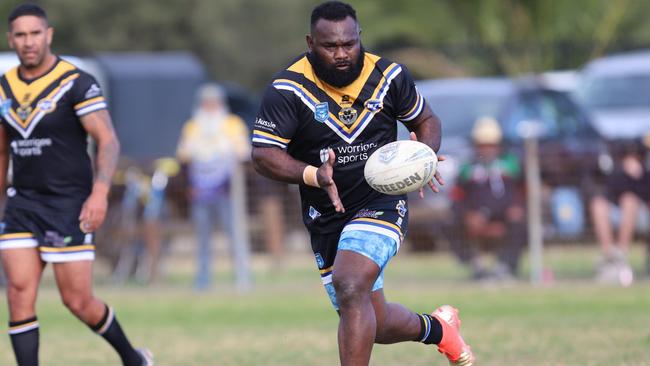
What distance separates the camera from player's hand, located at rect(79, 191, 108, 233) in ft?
28.3

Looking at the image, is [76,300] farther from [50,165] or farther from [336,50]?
[336,50]

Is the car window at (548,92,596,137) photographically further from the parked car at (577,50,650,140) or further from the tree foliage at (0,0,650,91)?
the tree foliage at (0,0,650,91)

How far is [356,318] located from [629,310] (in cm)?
634

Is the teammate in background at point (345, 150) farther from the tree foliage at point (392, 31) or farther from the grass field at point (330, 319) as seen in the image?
the tree foliage at point (392, 31)

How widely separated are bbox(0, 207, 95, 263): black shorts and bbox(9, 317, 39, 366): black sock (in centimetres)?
44

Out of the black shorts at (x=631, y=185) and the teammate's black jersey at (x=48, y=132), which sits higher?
the teammate's black jersey at (x=48, y=132)

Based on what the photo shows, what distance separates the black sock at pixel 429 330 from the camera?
8.09 m

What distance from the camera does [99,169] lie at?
28.4 feet

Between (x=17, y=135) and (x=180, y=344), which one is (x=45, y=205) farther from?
(x=180, y=344)

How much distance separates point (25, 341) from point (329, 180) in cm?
245

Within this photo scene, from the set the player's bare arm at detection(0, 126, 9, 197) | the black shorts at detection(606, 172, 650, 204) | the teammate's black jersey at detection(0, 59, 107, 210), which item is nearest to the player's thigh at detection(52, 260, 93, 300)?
the teammate's black jersey at detection(0, 59, 107, 210)

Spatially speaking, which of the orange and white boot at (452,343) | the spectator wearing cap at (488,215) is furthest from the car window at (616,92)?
the orange and white boot at (452,343)

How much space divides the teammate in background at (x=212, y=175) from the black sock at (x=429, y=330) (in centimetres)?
841

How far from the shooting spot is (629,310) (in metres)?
13.0
